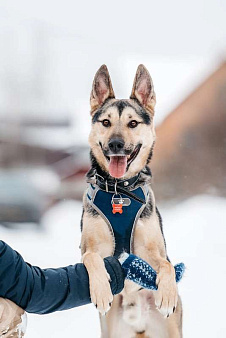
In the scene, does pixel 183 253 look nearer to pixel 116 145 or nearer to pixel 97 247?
pixel 97 247

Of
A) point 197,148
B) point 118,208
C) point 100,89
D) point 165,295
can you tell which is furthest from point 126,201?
point 197,148

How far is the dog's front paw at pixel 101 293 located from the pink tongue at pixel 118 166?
59 centimetres

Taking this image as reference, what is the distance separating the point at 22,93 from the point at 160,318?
5323 mm

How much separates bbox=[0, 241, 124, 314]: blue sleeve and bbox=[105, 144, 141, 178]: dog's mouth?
25.1 inches

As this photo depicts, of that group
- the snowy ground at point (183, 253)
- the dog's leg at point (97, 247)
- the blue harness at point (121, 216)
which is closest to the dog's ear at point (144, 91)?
the blue harness at point (121, 216)

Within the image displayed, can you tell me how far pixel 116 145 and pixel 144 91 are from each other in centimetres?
38

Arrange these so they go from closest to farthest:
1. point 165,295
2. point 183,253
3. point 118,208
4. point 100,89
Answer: point 165,295 < point 118,208 < point 100,89 < point 183,253

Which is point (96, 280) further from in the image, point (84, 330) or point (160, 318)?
point (84, 330)

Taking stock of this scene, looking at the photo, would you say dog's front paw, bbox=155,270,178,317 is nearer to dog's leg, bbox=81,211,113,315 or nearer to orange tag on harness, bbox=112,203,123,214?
dog's leg, bbox=81,211,113,315

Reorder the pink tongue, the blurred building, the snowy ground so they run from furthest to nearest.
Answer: the blurred building
the snowy ground
the pink tongue

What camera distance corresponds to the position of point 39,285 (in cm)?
140

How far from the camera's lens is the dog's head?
2.21 metres

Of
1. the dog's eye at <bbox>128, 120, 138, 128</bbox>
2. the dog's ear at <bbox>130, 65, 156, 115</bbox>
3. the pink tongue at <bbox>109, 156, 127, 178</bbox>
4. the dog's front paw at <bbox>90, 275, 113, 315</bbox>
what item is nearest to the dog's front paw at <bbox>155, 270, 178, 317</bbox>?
the dog's front paw at <bbox>90, 275, 113, 315</bbox>

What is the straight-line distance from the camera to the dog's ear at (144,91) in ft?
7.55
